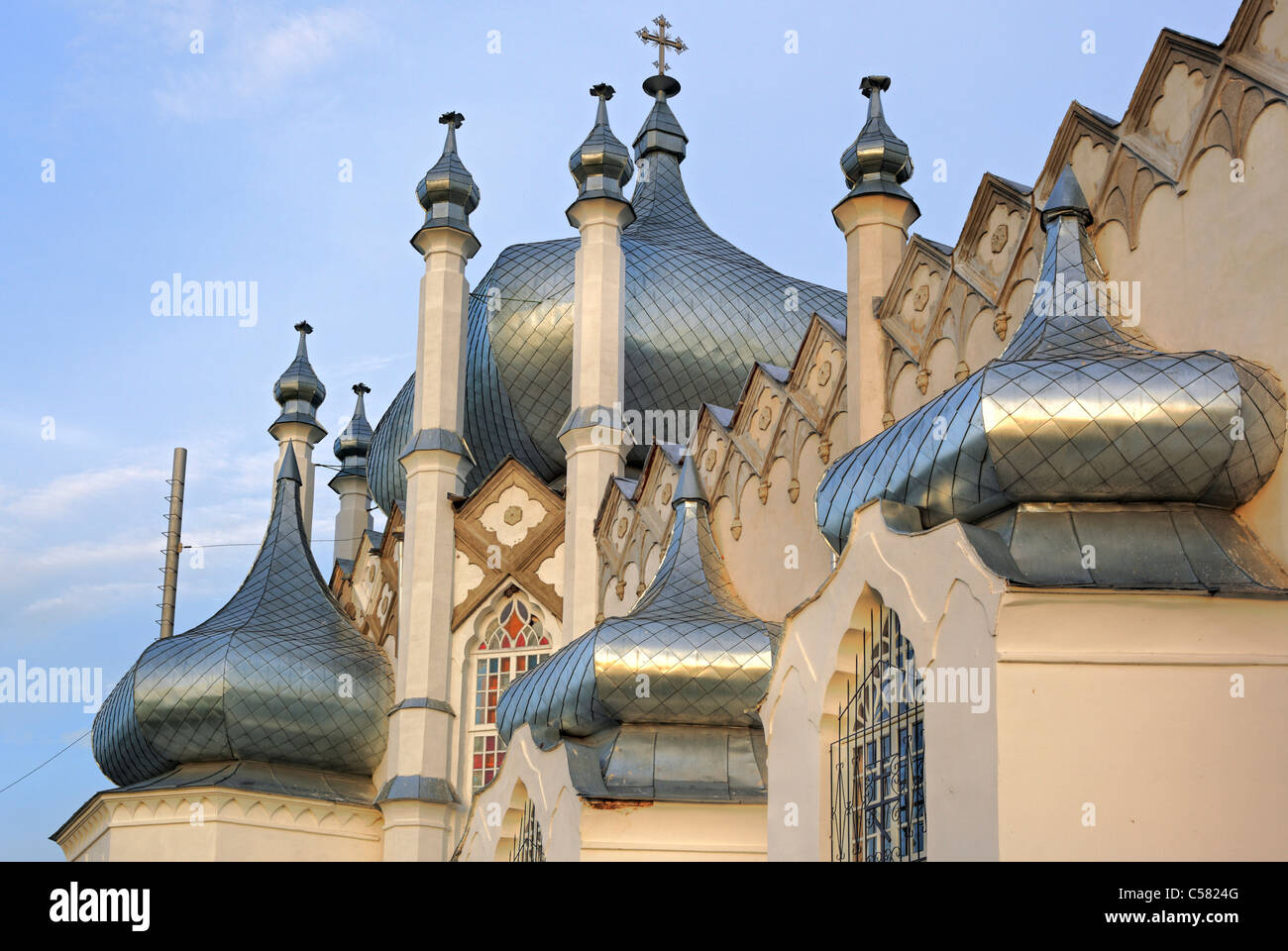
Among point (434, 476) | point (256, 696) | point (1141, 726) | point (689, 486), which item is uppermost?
point (434, 476)

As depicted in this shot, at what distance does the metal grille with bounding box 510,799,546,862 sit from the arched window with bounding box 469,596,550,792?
18.2 feet

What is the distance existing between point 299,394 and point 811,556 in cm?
1354

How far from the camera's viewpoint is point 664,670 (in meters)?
14.0

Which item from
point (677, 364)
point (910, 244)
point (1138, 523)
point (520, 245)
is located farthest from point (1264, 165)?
point (520, 245)

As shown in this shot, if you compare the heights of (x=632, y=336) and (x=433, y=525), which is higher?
(x=632, y=336)

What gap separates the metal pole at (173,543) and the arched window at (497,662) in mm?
7418

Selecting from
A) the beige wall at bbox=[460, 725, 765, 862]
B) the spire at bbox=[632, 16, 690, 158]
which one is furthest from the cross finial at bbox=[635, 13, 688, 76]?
the beige wall at bbox=[460, 725, 765, 862]

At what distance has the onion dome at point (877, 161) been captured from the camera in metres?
14.6

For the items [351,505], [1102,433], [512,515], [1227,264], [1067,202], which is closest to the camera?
[1102,433]

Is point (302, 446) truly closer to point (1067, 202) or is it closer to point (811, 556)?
point (811, 556)

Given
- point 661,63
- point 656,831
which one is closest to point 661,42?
point 661,63

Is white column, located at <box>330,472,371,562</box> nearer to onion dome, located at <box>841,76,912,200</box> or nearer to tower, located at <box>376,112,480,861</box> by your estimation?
tower, located at <box>376,112,480,861</box>

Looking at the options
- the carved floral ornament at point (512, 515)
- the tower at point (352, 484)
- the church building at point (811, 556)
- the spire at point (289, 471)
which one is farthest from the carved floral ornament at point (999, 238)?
the tower at point (352, 484)
